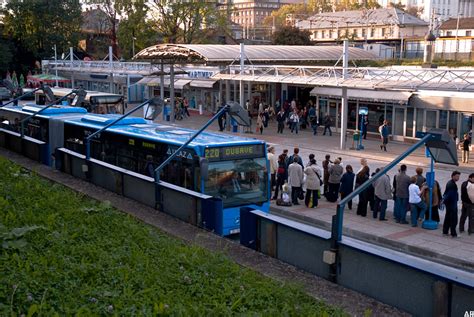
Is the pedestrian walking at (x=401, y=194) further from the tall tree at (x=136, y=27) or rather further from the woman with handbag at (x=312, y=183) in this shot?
A: the tall tree at (x=136, y=27)

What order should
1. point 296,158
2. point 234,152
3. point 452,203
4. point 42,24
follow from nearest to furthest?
point 234,152, point 452,203, point 296,158, point 42,24

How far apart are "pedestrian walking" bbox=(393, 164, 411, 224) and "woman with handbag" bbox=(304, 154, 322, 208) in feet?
7.67

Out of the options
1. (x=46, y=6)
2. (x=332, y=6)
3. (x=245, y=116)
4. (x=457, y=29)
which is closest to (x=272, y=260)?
(x=245, y=116)

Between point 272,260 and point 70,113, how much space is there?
53.3 ft

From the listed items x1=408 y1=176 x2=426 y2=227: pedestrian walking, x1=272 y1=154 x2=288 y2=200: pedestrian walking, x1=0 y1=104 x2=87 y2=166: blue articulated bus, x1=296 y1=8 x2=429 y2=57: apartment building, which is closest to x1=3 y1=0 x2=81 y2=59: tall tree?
x1=296 y1=8 x2=429 y2=57: apartment building

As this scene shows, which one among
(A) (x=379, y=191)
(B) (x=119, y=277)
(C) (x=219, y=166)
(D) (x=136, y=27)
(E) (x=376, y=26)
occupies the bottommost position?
(A) (x=379, y=191)

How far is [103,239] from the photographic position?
911 cm

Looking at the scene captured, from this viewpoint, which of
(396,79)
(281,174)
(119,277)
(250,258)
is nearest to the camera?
(119,277)

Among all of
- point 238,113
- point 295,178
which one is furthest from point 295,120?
point 238,113

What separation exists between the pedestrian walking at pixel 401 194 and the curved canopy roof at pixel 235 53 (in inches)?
861

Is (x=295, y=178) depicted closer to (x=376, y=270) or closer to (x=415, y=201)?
(x=415, y=201)

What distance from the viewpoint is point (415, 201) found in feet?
→ 48.8

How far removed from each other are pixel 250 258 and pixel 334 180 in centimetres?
899

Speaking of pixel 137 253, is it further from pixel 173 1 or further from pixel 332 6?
pixel 332 6
